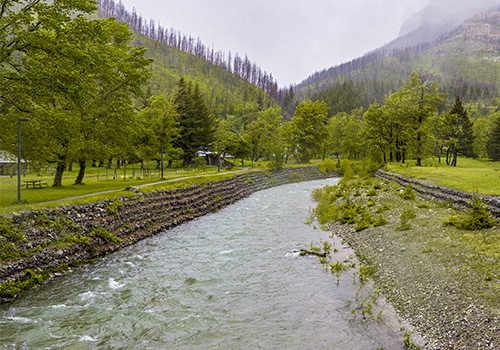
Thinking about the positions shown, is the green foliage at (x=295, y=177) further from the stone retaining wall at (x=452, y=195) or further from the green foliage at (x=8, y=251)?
the green foliage at (x=8, y=251)

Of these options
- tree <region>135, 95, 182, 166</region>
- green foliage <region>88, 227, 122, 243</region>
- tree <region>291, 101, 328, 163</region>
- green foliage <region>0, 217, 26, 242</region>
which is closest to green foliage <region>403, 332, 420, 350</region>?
green foliage <region>0, 217, 26, 242</region>

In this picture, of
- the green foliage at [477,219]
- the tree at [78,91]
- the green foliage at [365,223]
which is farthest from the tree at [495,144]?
the tree at [78,91]

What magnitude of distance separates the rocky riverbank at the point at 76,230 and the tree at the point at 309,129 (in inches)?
2198

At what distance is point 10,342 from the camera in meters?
8.65

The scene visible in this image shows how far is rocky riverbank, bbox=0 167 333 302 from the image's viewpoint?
1272 cm

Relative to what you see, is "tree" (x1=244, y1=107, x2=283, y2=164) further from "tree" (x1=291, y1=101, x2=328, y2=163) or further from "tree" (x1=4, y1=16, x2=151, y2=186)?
"tree" (x1=4, y1=16, x2=151, y2=186)

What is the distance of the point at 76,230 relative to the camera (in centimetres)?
1689

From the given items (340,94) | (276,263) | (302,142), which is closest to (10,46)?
(276,263)

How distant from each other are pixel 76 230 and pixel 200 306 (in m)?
10.4

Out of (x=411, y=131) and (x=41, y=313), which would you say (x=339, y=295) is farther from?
(x=411, y=131)

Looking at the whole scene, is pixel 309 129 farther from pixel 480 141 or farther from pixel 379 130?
pixel 480 141

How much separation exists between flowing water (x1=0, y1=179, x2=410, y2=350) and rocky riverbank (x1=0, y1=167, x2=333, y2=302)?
99 centimetres

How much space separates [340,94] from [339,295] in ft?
622

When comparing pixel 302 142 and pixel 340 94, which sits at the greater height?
pixel 340 94
